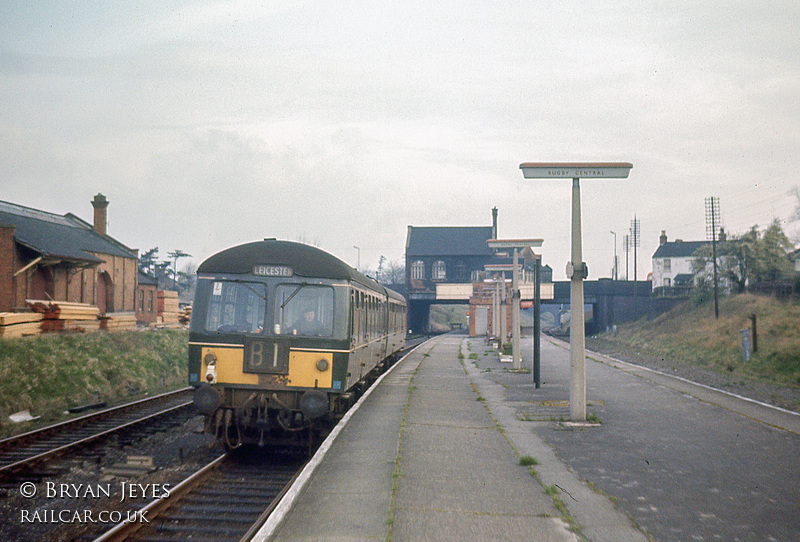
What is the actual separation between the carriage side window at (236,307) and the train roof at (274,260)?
0.85 ft

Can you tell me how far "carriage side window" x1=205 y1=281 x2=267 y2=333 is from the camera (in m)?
9.35

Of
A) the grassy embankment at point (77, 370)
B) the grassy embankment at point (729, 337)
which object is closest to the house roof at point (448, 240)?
the grassy embankment at point (729, 337)

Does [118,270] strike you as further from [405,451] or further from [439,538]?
[439,538]

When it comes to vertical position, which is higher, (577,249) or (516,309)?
(577,249)

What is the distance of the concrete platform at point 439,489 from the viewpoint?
5387 mm

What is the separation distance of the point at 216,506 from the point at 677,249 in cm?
8359

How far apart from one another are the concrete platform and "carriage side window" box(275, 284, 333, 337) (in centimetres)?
165

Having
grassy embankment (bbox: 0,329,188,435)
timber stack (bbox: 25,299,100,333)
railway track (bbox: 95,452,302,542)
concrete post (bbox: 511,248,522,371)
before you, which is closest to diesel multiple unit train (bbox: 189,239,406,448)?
railway track (bbox: 95,452,302,542)

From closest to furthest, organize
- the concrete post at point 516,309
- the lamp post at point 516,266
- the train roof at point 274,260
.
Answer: the train roof at point 274,260 < the lamp post at point 516,266 < the concrete post at point 516,309

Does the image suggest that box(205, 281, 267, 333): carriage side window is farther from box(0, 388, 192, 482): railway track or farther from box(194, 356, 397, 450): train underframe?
box(0, 388, 192, 482): railway track

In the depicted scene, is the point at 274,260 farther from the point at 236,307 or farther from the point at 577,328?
the point at 577,328

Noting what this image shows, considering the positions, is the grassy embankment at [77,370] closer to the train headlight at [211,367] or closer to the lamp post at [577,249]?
the train headlight at [211,367]

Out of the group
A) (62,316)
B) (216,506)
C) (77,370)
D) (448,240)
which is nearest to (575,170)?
(216,506)

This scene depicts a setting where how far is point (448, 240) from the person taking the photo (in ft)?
241
